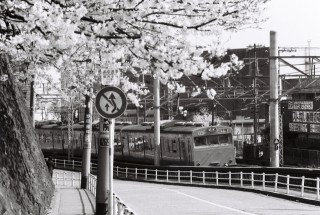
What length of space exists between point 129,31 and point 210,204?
12.6 m

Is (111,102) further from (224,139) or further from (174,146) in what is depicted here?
(224,139)

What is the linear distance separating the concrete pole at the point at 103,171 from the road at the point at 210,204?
3.41 m

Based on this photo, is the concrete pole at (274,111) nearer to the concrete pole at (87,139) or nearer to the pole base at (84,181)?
the concrete pole at (87,139)

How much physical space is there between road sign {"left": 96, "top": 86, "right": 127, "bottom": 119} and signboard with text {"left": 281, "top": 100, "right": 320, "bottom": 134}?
27.6 meters

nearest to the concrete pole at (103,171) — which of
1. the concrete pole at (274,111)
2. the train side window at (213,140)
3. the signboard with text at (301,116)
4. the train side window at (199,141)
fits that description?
the concrete pole at (274,111)

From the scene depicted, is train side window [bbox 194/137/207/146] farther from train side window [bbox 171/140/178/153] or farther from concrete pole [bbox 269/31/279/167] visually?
concrete pole [bbox 269/31/279/167]

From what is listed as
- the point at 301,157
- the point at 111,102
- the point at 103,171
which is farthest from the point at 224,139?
the point at 111,102

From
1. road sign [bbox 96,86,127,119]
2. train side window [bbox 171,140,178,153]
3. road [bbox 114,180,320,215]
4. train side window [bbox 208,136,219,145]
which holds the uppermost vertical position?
road sign [bbox 96,86,127,119]

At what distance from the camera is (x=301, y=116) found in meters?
41.9

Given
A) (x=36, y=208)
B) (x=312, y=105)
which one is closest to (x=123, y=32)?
(x=36, y=208)

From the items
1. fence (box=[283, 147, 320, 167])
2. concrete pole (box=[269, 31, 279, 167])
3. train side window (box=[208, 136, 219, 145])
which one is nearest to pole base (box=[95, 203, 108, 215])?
concrete pole (box=[269, 31, 279, 167])

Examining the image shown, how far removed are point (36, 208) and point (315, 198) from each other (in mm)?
12088

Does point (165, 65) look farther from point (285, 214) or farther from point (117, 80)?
point (285, 214)

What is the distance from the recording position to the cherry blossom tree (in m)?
8.76
